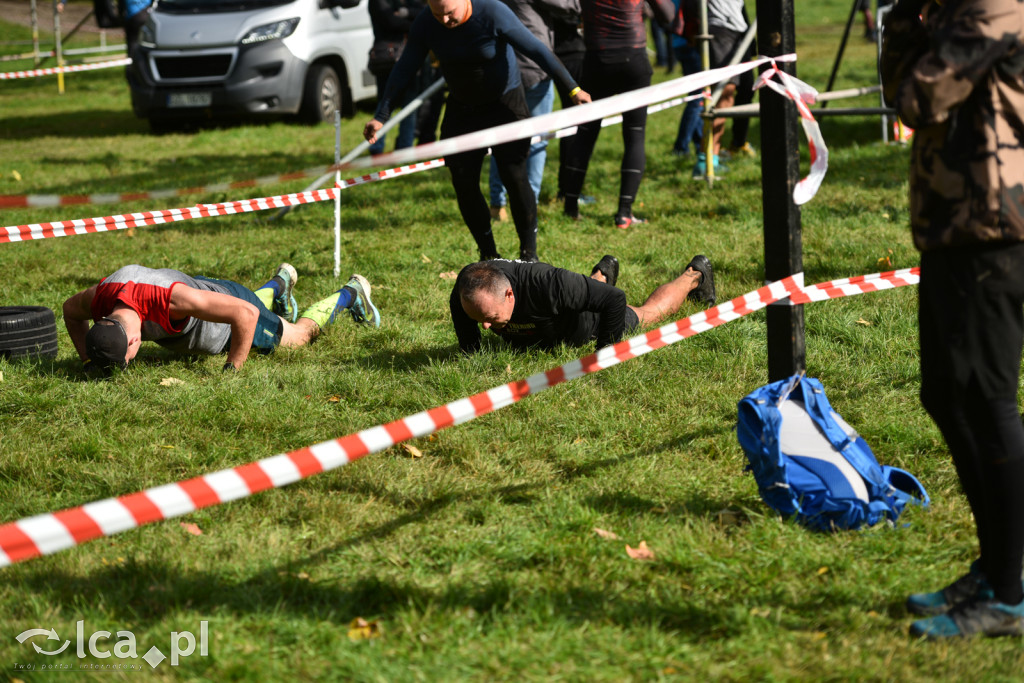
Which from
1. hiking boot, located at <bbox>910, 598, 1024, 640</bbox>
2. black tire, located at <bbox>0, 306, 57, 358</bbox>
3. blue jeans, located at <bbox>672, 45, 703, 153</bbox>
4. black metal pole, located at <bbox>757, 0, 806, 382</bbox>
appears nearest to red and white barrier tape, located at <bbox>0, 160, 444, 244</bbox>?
black tire, located at <bbox>0, 306, 57, 358</bbox>

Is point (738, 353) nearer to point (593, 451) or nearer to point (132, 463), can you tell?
point (593, 451)

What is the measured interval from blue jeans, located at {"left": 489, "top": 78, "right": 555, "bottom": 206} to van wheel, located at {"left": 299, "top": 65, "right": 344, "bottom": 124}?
5.73 meters

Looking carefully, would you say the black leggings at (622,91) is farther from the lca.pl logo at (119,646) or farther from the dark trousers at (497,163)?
the lca.pl logo at (119,646)

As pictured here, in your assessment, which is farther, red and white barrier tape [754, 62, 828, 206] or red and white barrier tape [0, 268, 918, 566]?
red and white barrier tape [754, 62, 828, 206]

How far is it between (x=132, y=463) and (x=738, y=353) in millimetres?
3016

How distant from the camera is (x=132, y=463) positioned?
159 inches

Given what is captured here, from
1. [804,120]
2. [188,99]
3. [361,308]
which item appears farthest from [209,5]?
[804,120]

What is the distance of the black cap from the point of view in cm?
471

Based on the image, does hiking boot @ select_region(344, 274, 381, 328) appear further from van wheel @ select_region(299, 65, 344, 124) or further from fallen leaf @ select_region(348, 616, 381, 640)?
van wheel @ select_region(299, 65, 344, 124)

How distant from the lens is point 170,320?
5.05 meters

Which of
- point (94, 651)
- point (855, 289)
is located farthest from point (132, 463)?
point (855, 289)

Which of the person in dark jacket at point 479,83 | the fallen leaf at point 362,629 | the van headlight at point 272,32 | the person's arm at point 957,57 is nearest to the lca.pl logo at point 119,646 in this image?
the fallen leaf at point 362,629

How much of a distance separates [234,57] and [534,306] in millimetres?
9481

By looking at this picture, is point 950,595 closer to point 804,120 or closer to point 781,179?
point 781,179
